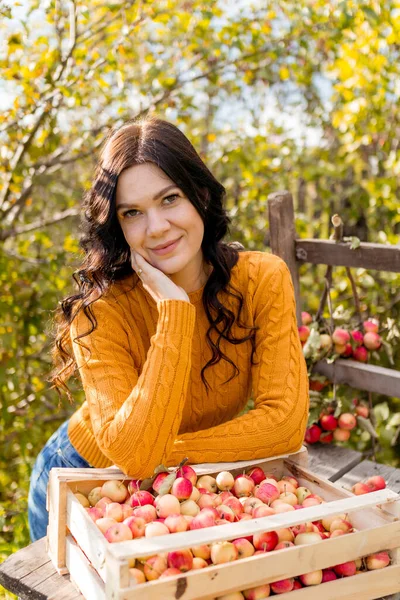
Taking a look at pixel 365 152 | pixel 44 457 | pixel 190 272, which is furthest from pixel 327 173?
pixel 44 457

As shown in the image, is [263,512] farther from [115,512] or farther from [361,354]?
[361,354]

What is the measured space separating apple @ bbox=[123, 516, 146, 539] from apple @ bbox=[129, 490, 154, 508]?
0.12 metres

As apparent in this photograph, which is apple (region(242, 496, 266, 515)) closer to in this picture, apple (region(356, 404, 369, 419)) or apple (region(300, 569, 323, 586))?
apple (region(300, 569, 323, 586))

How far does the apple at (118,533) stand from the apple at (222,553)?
0.17 meters

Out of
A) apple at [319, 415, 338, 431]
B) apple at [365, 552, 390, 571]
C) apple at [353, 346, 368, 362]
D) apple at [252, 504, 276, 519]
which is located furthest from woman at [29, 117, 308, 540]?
apple at [353, 346, 368, 362]

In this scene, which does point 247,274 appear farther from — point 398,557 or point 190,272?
point 398,557

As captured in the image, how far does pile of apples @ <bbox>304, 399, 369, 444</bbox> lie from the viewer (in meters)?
2.60

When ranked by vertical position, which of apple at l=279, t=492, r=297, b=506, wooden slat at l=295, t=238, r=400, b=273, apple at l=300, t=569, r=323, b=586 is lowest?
apple at l=300, t=569, r=323, b=586

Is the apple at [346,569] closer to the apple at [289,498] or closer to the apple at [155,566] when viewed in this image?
A: the apple at [289,498]

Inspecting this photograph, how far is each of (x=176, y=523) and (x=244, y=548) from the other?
0.14 m

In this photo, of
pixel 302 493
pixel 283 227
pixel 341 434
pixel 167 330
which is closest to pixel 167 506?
pixel 302 493

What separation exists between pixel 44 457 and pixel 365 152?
3415 millimetres

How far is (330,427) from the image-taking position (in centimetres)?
262

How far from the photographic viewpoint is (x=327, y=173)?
4.54 metres
